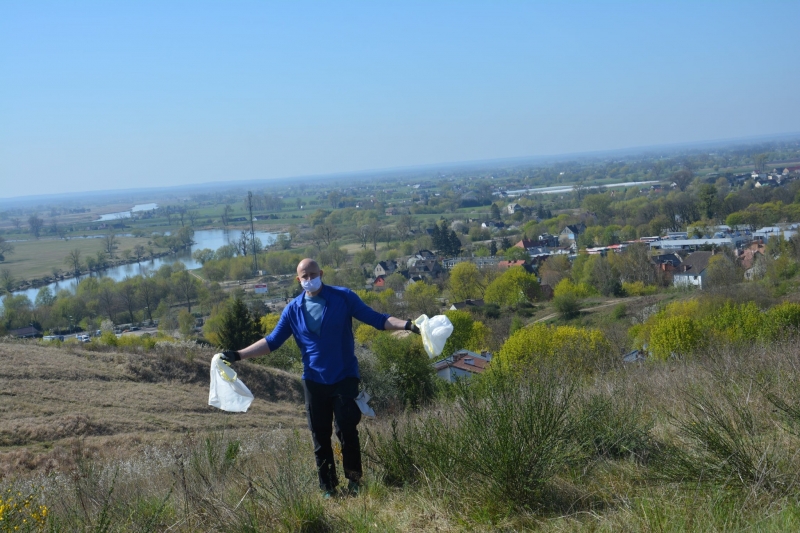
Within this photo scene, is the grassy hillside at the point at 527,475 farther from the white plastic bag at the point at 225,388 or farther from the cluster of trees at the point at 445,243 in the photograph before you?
the cluster of trees at the point at 445,243

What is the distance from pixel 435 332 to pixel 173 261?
7225 centimetres

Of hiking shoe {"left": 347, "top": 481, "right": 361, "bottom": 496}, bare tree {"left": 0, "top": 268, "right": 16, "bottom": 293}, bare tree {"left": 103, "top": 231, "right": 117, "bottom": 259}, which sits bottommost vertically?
bare tree {"left": 0, "top": 268, "right": 16, "bottom": 293}

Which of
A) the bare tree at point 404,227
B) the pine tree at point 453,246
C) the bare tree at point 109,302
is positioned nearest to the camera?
the bare tree at point 109,302

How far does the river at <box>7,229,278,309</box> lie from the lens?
199 feet

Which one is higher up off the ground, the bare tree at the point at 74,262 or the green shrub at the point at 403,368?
the green shrub at the point at 403,368

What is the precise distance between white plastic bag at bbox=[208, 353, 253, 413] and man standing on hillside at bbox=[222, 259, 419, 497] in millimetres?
343

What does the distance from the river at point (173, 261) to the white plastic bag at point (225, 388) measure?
185 feet

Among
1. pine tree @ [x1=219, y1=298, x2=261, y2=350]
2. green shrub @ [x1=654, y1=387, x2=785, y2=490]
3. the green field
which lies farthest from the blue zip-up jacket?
Answer: the green field

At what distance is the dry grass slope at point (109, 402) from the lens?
32.5 ft

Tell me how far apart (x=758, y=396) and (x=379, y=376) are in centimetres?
1278

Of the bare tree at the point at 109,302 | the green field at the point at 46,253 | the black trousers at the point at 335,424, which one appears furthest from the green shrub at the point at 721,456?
the green field at the point at 46,253

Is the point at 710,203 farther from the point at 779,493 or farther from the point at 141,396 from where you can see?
the point at 779,493

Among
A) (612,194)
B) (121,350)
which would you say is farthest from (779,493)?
(612,194)

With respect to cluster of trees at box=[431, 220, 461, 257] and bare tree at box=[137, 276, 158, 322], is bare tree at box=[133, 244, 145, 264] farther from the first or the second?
cluster of trees at box=[431, 220, 461, 257]
